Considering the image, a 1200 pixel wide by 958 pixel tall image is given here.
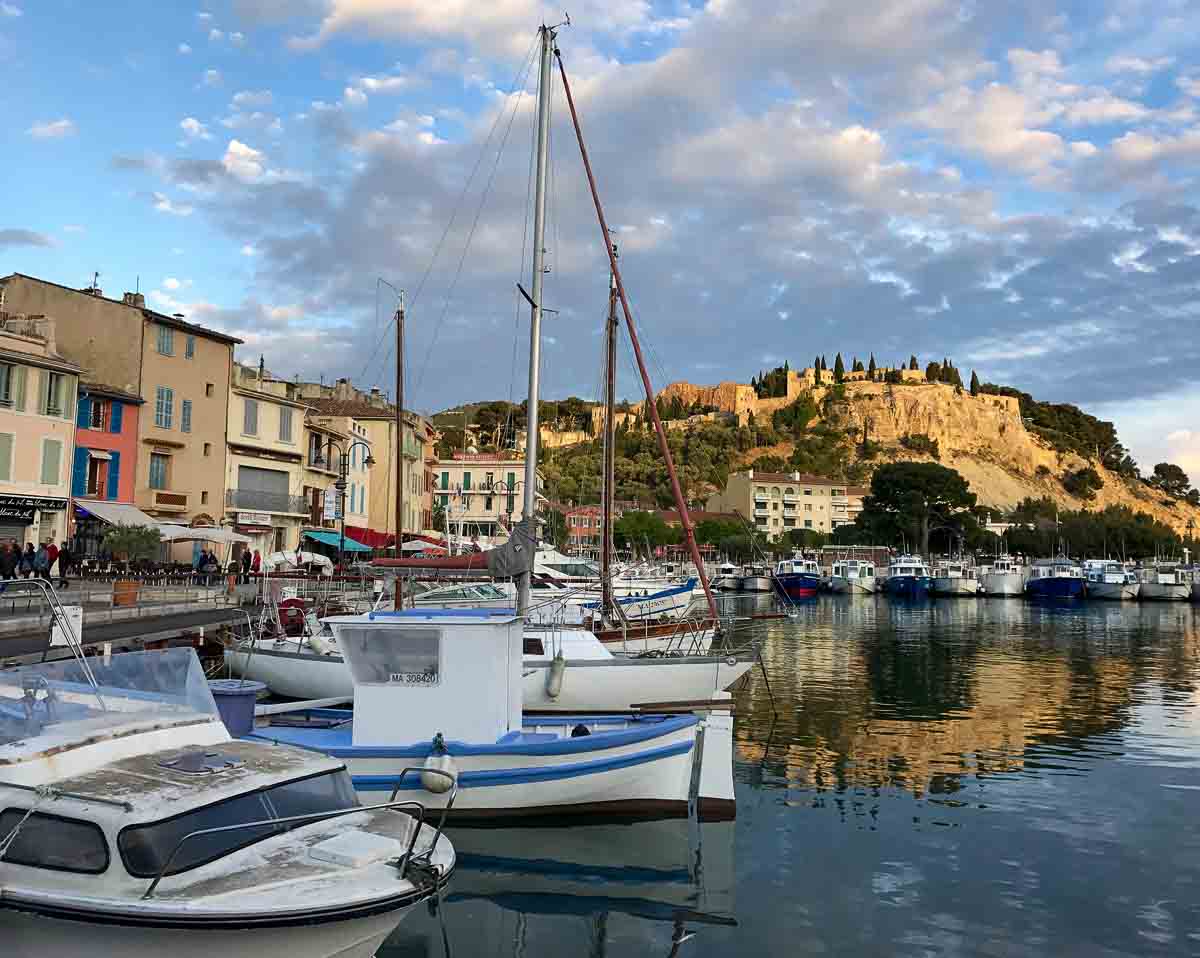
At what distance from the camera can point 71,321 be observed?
4522 centimetres

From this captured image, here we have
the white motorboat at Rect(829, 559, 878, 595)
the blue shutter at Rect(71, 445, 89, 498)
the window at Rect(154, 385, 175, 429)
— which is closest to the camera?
the blue shutter at Rect(71, 445, 89, 498)

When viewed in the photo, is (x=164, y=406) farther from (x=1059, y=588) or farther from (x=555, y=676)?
(x=1059, y=588)

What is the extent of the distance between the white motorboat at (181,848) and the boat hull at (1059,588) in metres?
89.4

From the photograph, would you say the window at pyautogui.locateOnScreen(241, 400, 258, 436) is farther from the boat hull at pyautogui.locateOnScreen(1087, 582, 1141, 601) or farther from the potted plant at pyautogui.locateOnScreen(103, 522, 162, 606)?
the boat hull at pyautogui.locateOnScreen(1087, 582, 1141, 601)

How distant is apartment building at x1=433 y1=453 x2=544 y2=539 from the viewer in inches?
3548

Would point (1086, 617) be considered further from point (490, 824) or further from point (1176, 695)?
point (490, 824)

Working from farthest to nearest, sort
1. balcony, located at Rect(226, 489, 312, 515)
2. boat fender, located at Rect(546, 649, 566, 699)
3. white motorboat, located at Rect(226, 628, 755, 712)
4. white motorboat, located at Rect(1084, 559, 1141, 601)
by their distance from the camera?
1. white motorboat, located at Rect(1084, 559, 1141, 601)
2. balcony, located at Rect(226, 489, 312, 515)
3. white motorboat, located at Rect(226, 628, 755, 712)
4. boat fender, located at Rect(546, 649, 566, 699)

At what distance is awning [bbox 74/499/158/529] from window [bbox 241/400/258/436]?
917 cm

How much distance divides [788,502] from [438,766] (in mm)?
151541

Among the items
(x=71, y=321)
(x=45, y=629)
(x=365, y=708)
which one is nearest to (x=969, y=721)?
(x=365, y=708)

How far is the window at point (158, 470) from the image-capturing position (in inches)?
1826

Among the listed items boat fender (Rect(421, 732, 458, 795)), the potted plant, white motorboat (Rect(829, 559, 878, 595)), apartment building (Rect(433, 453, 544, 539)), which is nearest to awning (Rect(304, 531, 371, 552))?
the potted plant

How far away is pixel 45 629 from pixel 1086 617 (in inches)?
2341

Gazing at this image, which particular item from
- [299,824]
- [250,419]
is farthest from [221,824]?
[250,419]
